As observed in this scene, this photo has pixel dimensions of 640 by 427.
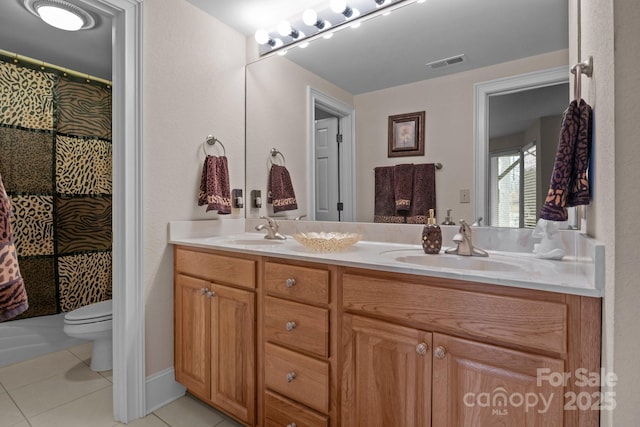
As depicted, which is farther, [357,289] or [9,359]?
[9,359]

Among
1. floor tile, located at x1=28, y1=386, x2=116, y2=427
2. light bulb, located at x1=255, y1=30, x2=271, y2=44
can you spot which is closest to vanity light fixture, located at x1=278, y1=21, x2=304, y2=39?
light bulb, located at x1=255, y1=30, x2=271, y2=44

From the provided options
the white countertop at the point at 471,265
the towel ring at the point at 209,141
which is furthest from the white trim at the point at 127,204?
the towel ring at the point at 209,141

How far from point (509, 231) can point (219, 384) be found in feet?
4.77

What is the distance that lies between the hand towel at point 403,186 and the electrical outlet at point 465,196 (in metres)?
0.22

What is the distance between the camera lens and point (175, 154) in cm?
181

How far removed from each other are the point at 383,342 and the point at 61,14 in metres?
2.39

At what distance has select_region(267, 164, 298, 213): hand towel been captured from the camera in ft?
6.86

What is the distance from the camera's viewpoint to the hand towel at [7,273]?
0.70 metres

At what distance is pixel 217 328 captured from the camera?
1541 millimetres

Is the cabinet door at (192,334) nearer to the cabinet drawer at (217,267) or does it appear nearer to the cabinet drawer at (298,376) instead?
the cabinet drawer at (217,267)

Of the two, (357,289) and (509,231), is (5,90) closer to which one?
(357,289)

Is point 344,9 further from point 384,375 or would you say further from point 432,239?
point 384,375

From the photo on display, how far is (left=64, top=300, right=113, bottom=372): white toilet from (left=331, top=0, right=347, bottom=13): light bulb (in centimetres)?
226

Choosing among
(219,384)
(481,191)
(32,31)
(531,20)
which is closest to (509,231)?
(481,191)
